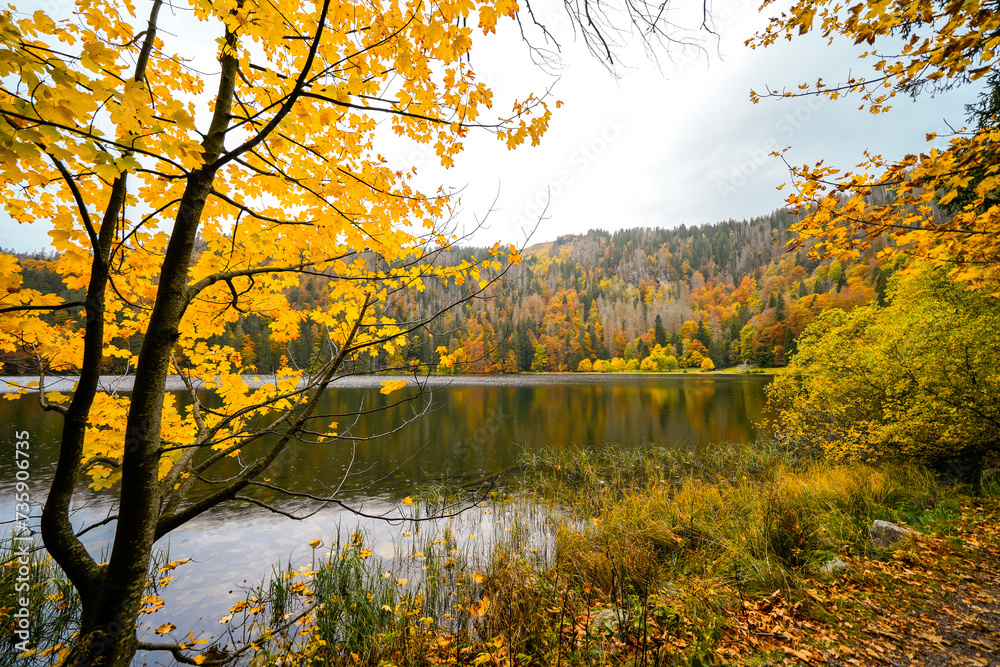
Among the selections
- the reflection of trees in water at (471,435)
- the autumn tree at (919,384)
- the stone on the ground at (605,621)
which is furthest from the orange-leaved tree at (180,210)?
the autumn tree at (919,384)

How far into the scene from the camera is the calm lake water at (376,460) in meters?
5.75

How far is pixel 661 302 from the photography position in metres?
107

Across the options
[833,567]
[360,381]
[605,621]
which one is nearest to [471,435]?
[605,621]

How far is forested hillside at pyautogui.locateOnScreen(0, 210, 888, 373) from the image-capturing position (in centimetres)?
5328

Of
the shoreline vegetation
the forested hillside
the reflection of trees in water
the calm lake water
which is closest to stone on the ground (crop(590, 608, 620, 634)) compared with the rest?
the shoreline vegetation

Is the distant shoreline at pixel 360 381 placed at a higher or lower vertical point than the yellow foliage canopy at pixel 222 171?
lower

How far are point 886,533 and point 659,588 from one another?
310 cm

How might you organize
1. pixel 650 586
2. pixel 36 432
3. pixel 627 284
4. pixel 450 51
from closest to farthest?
1. pixel 450 51
2. pixel 650 586
3. pixel 36 432
4. pixel 627 284

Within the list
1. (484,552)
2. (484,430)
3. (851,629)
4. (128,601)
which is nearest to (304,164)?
(128,601)

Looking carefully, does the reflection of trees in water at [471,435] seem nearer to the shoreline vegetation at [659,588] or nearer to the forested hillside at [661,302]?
the shoreline vegetation at [659,588]

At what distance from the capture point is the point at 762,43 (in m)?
3.49

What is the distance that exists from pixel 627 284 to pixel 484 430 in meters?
122

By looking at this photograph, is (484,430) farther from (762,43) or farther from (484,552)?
(762,43)

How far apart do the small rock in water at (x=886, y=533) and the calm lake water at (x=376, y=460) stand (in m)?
5.88
